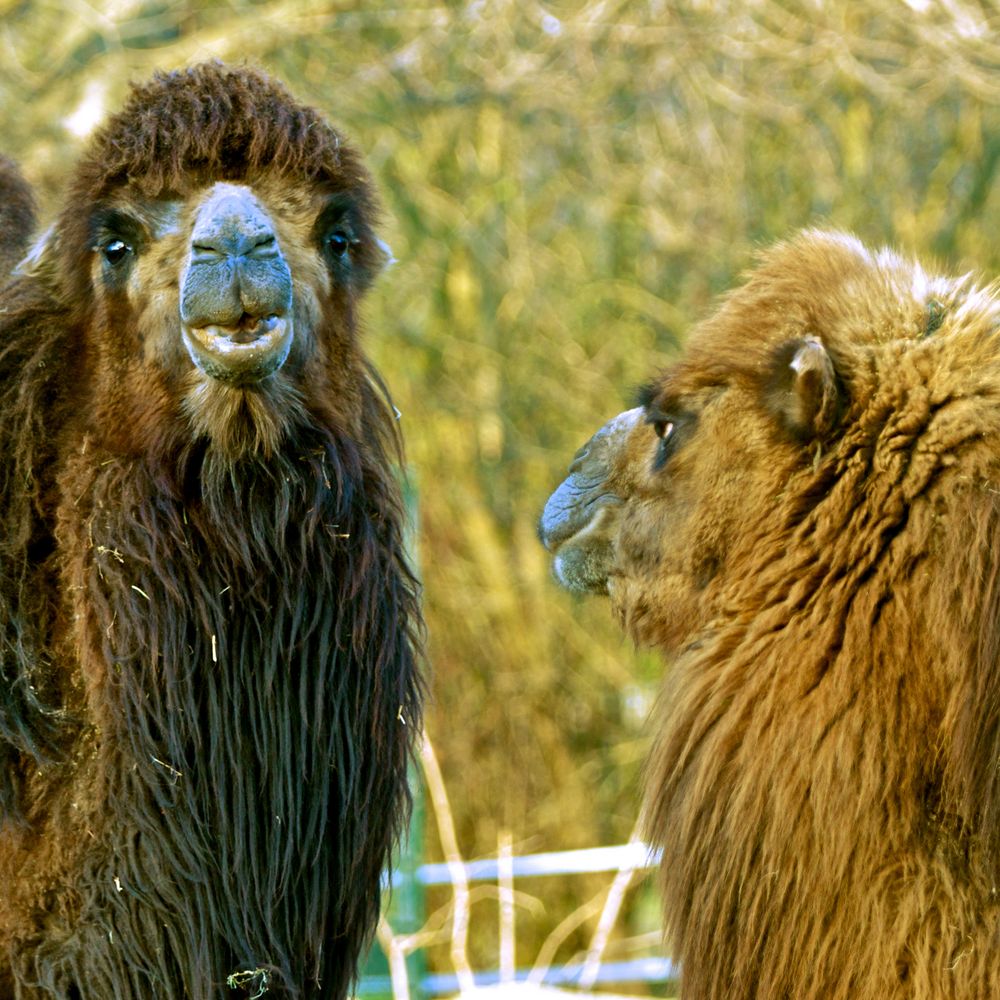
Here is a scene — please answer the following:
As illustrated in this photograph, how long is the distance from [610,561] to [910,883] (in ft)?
3.87

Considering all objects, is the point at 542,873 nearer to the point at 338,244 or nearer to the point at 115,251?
the point at 338,244

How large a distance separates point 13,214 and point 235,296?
1.61 m

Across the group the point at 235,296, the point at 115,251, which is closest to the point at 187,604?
the point at 235,296

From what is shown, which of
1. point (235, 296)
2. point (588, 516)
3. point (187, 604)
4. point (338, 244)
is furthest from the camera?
point (338, 244)

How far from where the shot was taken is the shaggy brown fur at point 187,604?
12.3ft

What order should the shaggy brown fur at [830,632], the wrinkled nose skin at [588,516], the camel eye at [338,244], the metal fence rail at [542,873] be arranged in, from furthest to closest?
the metal fence rail at [542,873]
the camel eye at [338,244]
the wrinkled nose skin at [588,516]
the shaggy brown fur at [830,632]

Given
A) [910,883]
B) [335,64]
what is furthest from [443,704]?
[910,883]

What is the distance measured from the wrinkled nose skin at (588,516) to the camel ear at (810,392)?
65 centimetres

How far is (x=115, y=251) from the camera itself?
13.4 feet

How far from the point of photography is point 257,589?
392 cm

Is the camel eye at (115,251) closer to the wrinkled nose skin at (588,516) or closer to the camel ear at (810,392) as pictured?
the wrinkled nose skin at (588,516)

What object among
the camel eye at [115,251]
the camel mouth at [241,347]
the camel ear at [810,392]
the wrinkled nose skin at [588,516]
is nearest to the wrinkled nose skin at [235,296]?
the camel mouth at [241,347]

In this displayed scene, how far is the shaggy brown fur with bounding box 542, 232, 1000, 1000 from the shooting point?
3.05 meters

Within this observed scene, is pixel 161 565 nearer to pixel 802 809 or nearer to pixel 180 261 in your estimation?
pixel 180 261
